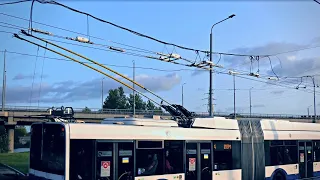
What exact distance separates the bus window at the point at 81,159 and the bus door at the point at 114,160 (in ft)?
0.65

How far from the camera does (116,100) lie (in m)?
93.6

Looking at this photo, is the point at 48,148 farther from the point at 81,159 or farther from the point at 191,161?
the point at 191,161

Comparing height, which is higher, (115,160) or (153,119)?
(153,119)

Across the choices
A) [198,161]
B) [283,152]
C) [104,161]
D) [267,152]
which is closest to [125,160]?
[104,161]

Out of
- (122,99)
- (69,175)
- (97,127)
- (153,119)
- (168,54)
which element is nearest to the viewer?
(69,175)

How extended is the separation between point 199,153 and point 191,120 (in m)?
1.29

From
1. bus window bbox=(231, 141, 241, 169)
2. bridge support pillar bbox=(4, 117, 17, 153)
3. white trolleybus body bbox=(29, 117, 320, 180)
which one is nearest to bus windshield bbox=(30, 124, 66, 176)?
white trolleybus body bbox=(29, 117, 320, 180)

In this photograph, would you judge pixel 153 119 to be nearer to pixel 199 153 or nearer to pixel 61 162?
pixel 199 153

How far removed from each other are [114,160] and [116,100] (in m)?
83.8

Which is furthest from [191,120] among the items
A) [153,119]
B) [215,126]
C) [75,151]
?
[75,151]

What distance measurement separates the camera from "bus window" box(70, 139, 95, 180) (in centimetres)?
956

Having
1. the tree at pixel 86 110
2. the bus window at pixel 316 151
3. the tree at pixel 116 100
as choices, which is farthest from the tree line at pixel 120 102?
the bus window at pixel 316 151

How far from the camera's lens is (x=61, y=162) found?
9.57 m

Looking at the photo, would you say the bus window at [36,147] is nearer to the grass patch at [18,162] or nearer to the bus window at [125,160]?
the bus window at [125,160]
